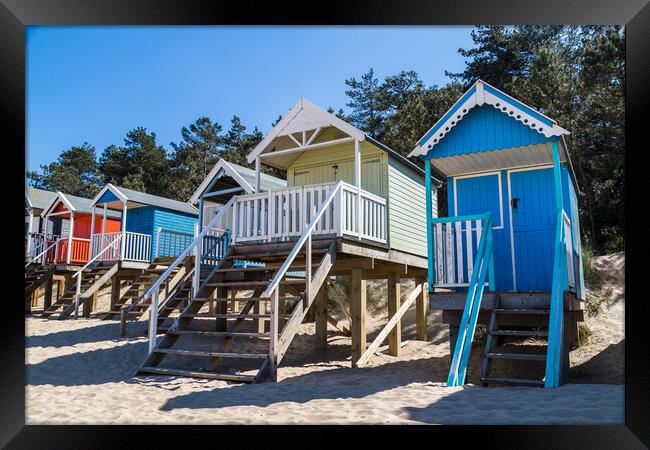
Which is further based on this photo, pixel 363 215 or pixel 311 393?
pixel 363 215

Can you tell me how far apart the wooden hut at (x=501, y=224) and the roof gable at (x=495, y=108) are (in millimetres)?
14

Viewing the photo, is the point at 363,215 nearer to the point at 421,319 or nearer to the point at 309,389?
the point at 309,389

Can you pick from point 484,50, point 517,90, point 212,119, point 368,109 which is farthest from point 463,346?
point 212,119

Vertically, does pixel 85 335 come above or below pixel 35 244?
below

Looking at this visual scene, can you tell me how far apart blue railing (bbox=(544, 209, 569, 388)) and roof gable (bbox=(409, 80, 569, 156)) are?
3.99ft

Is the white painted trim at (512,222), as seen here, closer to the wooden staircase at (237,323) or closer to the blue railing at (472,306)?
the blue railing at (472,306)

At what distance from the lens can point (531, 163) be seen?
8.50 metres

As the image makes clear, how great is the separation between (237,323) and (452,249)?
362 cm

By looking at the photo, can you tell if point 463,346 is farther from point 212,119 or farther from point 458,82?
point 212,119

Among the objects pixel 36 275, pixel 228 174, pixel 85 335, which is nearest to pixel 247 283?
pixel 85 335

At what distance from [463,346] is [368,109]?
1002 inches

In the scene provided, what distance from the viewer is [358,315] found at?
9.69 metres

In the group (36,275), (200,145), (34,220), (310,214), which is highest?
(200,145)

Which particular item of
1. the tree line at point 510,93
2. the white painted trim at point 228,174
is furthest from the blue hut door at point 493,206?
the white painted trim at point 228,174
